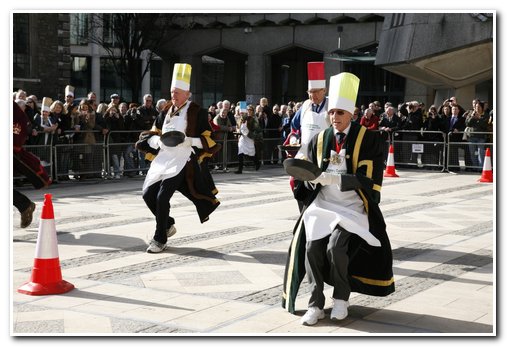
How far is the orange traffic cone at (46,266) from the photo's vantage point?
25.4 ft

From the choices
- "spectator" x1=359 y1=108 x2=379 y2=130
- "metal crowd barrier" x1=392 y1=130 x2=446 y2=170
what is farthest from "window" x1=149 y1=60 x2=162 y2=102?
"spectator" x1=359 y1=108 x2=379 y2=130

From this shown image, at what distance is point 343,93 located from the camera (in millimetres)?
6973

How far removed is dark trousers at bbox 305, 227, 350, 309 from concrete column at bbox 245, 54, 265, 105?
3139 centimetres

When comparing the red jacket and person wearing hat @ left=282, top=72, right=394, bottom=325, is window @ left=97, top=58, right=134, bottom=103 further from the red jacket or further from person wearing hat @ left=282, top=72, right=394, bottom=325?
person wearing hat @ left=282, top=72, right=394, bottom=325

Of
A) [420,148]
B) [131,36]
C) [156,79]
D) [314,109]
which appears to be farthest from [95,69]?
[314,109]

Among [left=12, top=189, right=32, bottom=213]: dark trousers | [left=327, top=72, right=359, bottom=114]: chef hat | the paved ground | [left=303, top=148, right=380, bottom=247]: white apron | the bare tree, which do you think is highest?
the bare tree

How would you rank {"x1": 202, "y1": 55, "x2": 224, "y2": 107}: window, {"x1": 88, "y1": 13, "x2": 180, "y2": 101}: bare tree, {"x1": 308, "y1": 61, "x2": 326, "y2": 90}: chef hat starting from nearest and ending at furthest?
1. {"x1": 308, "y1": 61, "x2": 326, "y2": 90}: chef hat
2. {"x1": 88, "y1": 13, "x2": 180, "y2": 101}: bare tree
3. {"x1": 202, "y1": 55, "x2": 224, "y2": 107}: window

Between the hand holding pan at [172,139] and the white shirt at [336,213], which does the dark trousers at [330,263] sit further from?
the hand holding pan at [172,139]

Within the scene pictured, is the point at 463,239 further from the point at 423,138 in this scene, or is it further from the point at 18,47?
the point at 18,47

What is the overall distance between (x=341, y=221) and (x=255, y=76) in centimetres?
3229

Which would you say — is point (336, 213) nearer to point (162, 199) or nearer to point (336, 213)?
point (336, 213)

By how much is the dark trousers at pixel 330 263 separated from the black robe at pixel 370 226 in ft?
0.50

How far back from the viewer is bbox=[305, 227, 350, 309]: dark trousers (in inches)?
268

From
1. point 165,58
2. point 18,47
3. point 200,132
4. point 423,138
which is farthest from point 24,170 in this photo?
point 165,58
